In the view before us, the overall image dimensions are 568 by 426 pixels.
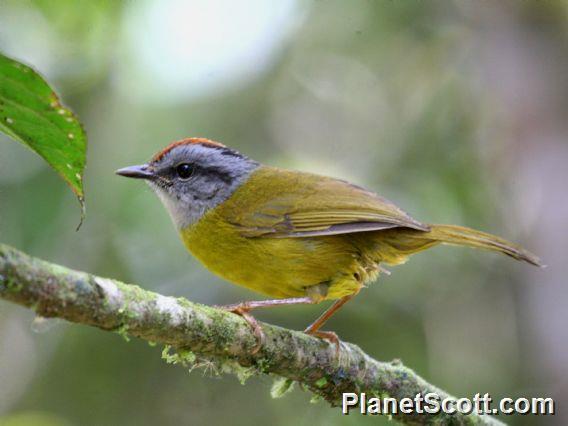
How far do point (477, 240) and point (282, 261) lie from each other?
3.37 feet

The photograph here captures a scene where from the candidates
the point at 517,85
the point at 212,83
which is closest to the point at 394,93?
the point at 517,85

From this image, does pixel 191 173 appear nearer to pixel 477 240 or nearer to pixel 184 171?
pixel 184 171

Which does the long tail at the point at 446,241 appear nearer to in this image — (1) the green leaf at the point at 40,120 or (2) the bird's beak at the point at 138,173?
(2) the bird's beak at the point at 138,173

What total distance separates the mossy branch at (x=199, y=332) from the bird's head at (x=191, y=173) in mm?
1346

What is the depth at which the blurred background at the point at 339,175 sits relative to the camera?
5.18 m

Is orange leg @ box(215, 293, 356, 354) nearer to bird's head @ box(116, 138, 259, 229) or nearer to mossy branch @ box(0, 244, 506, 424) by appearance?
mossy branch @ box(0, 244, 506, 424)

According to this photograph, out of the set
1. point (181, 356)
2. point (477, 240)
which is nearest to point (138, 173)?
point (181, 356)

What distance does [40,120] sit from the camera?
196 cm

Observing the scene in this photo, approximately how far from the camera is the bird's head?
14.1 feet

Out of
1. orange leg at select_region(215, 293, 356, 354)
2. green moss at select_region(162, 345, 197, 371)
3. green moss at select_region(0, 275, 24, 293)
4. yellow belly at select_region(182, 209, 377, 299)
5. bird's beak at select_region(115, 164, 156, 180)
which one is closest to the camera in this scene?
green moss at select_region(0, 275, 24, 293)

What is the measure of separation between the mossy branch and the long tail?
2.25ft

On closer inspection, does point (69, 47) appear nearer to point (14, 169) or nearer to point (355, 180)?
point (14, 169)

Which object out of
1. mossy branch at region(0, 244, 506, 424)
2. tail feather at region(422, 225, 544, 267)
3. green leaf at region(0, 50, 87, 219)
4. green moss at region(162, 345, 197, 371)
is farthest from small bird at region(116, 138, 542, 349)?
green leaf at region(0, 50, 87, 219)

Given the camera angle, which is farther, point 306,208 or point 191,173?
point 191,173
